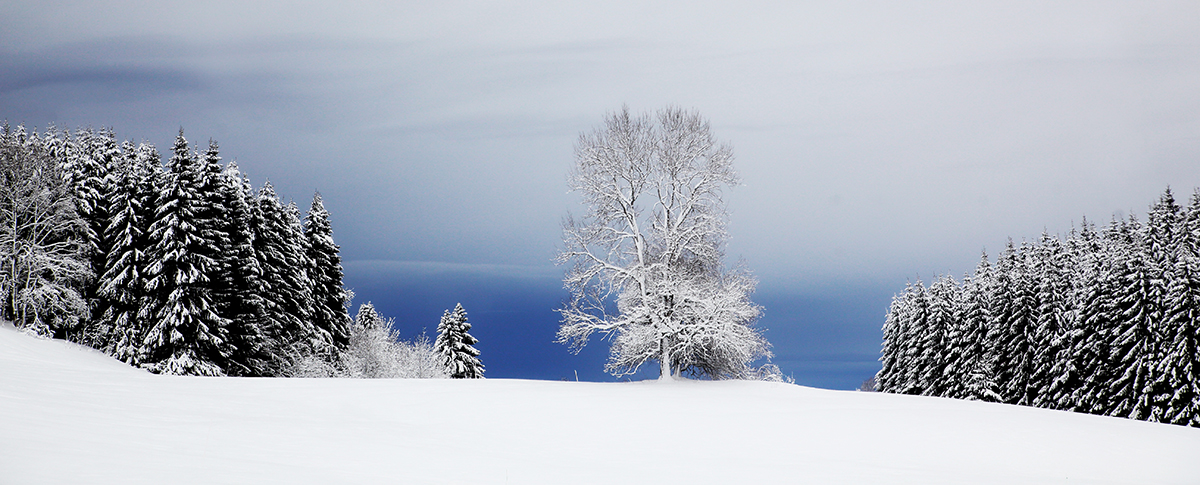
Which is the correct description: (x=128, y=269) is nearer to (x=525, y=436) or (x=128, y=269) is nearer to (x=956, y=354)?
(x=525, y=436)

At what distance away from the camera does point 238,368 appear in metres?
33.2

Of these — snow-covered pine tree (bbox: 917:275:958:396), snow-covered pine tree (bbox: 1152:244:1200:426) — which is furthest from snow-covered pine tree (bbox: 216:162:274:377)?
snow-covered pine tree (bbox: 917:275:958:396)

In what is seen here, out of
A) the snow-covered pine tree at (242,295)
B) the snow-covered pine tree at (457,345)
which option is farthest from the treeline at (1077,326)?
the snow-covered pine tree at (242,295)

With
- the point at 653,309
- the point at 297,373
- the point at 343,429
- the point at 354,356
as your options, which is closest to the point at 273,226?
the point at 297,373

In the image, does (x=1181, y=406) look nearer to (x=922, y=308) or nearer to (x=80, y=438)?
(x=922, y=308)

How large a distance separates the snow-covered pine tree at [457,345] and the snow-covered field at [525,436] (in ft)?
96.4

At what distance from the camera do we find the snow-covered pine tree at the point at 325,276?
139 feet

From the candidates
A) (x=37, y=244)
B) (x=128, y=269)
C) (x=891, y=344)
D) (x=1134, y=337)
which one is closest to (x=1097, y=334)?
(x=1134, y=337)

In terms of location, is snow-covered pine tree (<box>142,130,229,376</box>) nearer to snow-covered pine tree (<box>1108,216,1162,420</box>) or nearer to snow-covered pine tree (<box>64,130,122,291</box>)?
snow-covered pine tree (<box>64,130,122,291</box>)

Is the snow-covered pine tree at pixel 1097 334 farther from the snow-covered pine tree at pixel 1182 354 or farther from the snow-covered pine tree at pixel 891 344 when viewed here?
the snow-covered pine tree at pixel 891 344

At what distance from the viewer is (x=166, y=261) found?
99.2 feet

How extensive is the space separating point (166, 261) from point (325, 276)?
13.4 metres

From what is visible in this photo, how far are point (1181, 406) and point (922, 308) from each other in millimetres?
20621

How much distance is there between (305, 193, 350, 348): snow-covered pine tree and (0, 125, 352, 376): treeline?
0.09 m
